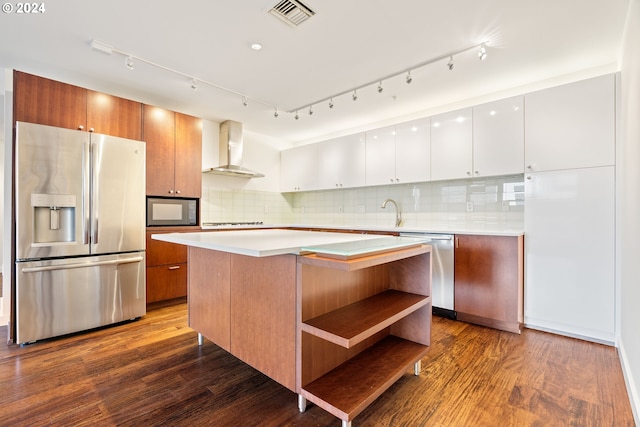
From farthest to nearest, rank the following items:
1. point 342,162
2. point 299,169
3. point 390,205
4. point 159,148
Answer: point 299,169, point 342,162, point 390,205, point 159,148

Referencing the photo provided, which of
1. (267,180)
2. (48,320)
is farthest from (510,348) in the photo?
(267,180)

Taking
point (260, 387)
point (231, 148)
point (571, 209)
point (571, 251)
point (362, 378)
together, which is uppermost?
point (231, 148)

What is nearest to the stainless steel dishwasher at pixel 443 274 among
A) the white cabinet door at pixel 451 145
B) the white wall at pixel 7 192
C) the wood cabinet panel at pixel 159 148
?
the white cabinet door at pixel 451 145

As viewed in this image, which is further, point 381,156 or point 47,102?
point 381,156

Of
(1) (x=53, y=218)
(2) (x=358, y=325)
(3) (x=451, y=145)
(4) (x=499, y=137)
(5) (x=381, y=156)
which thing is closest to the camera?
(2) (x=358, y=325)

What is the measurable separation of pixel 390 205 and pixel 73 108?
3.56 meters

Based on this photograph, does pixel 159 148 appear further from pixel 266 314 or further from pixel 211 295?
pixel 266 314

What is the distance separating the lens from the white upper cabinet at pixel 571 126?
90.2 inches

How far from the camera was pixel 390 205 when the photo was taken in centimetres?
404

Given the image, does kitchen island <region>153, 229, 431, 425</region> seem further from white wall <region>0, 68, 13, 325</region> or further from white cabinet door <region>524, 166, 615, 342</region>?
white wall <region>0, 68, 13, 325</region>

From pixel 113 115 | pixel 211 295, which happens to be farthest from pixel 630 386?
pixel 113 115

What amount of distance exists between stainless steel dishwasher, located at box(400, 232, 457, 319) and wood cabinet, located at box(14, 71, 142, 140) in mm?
3201

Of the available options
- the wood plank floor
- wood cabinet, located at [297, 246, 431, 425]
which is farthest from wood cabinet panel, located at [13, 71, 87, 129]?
wood cabinet, located at [297, 246, 431, 425]

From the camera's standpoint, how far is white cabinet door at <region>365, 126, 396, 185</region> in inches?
145
